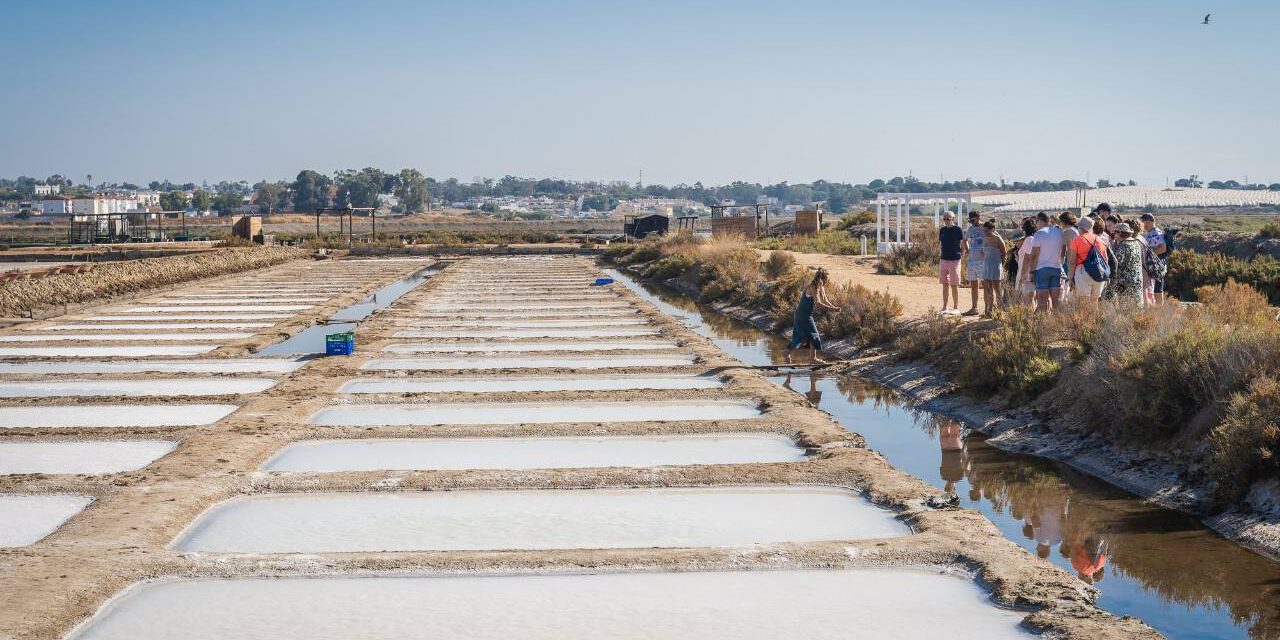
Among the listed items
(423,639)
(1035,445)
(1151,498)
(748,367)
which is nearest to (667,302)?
(748,367)

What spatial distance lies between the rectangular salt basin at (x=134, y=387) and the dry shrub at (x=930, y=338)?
6835 millimetres

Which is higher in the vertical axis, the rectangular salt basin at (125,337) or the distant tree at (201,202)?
the distant tree at (201,202)

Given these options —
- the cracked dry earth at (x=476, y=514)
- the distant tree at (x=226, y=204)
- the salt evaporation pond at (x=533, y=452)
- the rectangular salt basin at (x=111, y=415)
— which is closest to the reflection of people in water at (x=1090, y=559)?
the cracked dry earth at (x=476, y=514)

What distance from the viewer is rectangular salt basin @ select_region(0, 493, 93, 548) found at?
7.38 m

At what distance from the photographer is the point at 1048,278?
12797mm

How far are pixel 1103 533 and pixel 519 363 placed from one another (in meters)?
8.71

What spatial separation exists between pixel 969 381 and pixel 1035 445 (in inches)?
77.7

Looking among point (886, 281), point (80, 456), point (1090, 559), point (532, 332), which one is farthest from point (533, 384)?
point (886, 281)

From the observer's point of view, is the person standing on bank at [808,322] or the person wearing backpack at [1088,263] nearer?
the person wearing backpack at [1088,263]

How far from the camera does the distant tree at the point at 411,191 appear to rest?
566 ft

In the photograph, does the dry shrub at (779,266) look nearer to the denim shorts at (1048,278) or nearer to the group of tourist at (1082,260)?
the group of tourist at (1082,260)

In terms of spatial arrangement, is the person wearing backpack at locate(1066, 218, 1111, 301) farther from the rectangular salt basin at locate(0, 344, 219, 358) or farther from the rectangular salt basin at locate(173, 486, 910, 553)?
the rectangular salt basin at locate(0, 344, 219, 358)

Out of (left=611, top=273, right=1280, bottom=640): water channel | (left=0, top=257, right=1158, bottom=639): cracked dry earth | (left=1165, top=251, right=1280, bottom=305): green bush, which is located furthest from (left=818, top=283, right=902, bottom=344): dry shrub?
(left=1165, top=251, right=1280, bottom=305): green bush

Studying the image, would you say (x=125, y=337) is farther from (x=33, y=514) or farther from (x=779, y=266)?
(x=779, y=266)
